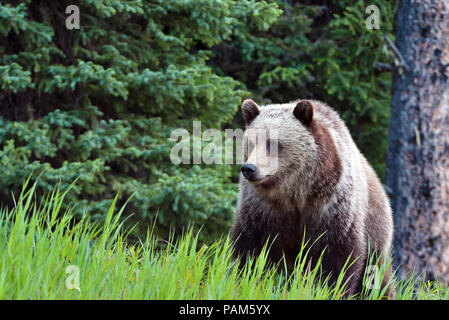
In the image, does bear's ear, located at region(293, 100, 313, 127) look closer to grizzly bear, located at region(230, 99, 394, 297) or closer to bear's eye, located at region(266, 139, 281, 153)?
grizzly bear, located at region(230, 99, 394, 297)

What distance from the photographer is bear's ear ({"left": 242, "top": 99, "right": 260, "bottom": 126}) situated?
12.9 ft

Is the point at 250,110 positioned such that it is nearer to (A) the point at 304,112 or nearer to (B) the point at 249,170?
(A) the point at 304,112

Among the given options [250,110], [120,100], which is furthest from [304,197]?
[120,100]

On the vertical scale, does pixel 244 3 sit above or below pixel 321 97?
above

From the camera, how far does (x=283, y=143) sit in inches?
148

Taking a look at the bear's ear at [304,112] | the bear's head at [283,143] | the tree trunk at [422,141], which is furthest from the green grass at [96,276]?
the tree trunk at [422,141]

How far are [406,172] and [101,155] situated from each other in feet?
12.9

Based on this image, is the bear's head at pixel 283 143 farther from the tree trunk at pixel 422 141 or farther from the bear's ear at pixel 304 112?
the tree trunk at pixel 422 141

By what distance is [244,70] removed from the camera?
8484mm

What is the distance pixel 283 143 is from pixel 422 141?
12.4 ft

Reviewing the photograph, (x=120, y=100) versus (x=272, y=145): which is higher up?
(x=120, y=100)

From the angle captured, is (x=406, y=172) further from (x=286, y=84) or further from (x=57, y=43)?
(x=57, y=43)
